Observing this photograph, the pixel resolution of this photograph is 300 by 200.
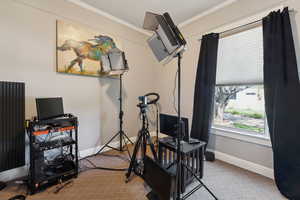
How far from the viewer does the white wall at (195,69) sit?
1863mm

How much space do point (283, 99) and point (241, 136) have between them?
31.0 inches

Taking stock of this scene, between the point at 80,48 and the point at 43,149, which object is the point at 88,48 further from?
the point at 43,149

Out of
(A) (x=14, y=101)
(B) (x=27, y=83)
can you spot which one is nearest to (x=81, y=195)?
(A) (x=14, y=101)

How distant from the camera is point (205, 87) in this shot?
2.43 meters

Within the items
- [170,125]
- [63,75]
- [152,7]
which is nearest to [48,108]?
[63,75]

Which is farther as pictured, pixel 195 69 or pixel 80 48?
pixel 195 69

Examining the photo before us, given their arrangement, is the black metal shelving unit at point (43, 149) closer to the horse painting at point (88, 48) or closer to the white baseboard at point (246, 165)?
the horse painting at point (88, 48)

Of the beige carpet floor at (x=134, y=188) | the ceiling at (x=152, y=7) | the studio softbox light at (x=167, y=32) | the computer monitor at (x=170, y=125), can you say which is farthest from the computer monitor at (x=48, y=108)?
the ceiling at (x=152, y=7)

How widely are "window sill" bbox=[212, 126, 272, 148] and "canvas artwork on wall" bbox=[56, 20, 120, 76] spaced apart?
2388 millimetres

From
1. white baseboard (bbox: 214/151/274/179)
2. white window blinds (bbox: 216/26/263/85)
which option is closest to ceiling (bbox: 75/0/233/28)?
white window blinds (bbox: 216/26/263/85)

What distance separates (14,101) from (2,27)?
3.07ft

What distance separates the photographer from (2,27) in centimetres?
166

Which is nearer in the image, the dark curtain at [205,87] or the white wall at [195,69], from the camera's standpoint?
the white wall at [195,69]

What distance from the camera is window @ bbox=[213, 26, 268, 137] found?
1982 mm
